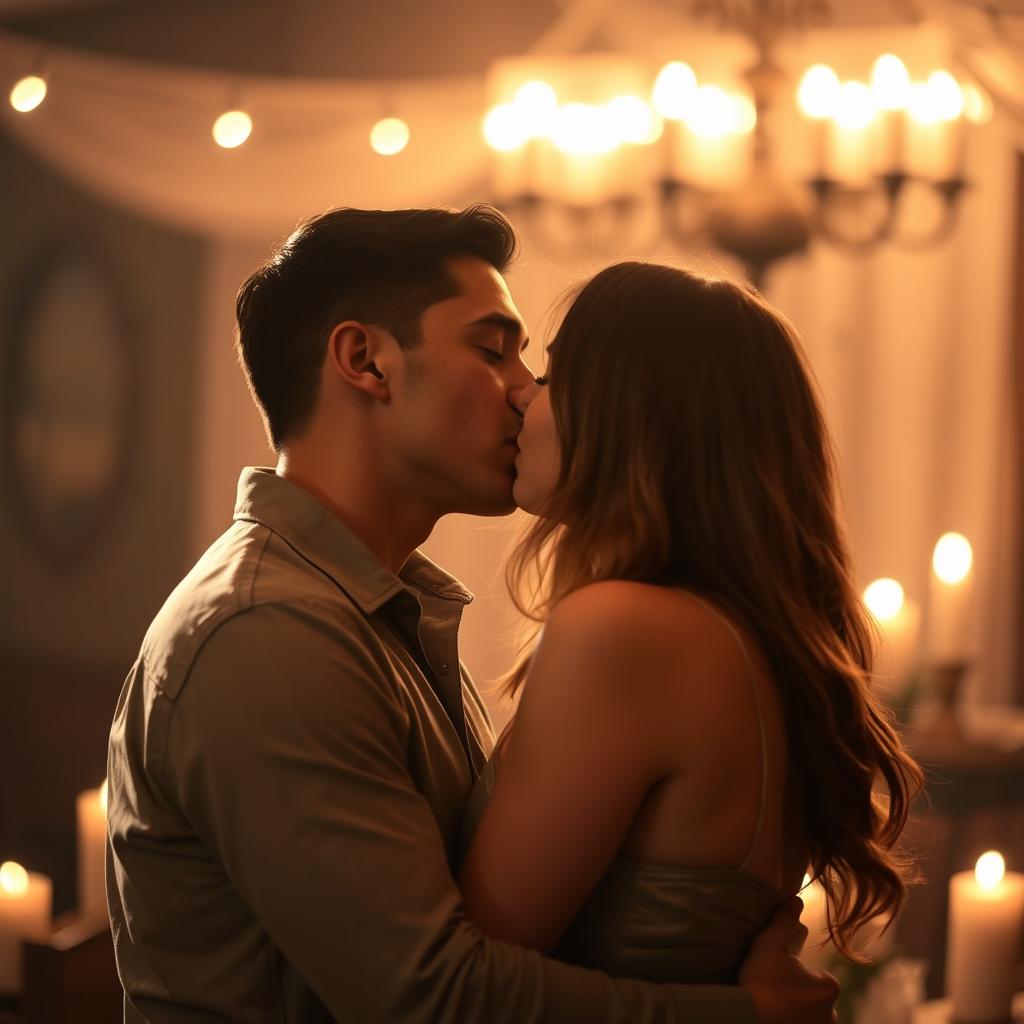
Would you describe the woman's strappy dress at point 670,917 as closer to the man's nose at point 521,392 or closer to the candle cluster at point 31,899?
the man's nose at point 521,392

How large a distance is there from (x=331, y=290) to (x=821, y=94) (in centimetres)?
151

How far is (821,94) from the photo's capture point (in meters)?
2.73

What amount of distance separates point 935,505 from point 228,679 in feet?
9.82

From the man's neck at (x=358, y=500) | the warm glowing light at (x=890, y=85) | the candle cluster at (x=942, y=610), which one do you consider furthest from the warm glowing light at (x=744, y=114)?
A: the man's neck at (x=358, y=500)

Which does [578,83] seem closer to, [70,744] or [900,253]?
[900,253]

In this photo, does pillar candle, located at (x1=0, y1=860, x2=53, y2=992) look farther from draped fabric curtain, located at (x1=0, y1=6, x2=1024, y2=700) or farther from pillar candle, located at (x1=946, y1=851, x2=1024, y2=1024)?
draped fabric curtain, located at (x1=0, y1=6, x2=1024, y2=700)

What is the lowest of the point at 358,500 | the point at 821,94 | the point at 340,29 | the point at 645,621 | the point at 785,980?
the point at 785,980

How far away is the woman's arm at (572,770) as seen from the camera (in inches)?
46.2

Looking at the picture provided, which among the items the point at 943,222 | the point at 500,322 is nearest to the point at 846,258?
the point at 943,222

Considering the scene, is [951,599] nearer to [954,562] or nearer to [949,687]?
[954,562]

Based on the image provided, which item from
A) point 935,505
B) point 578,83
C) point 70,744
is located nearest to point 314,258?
point 578,83

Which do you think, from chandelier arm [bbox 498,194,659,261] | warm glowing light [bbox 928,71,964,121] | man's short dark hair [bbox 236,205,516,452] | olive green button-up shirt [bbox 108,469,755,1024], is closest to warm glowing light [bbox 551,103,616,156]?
chandelier arm [bbox 498,194,659,261]

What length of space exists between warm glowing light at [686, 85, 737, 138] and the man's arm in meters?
1.77

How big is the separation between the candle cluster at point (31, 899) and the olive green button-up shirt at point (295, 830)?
20.2 inches
